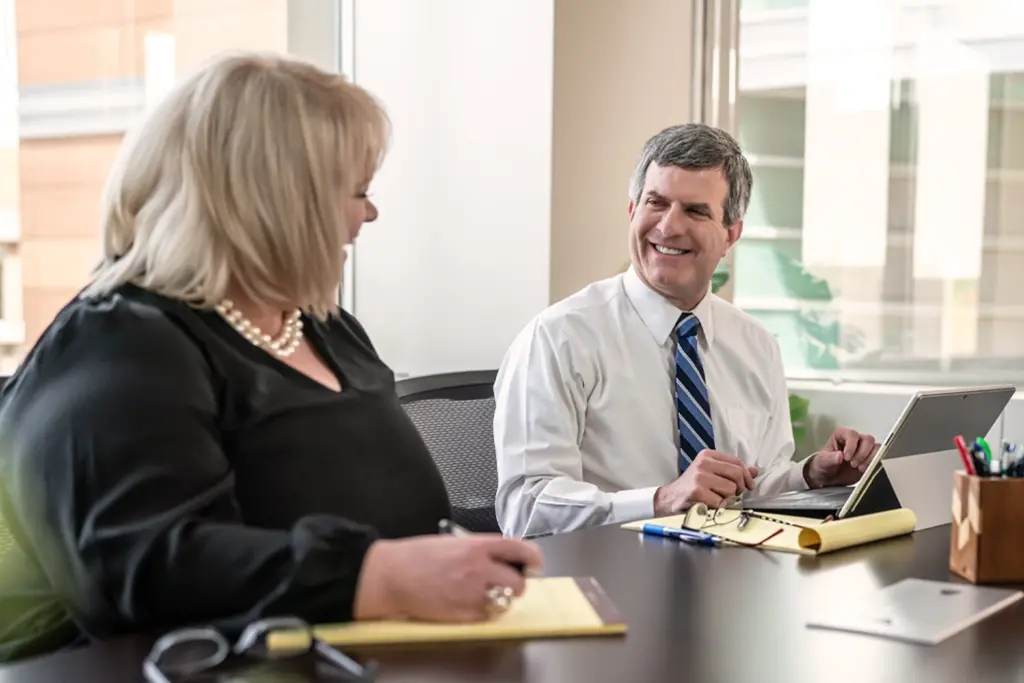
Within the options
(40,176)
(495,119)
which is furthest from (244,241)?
(495,119)

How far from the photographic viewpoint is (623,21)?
131 inches

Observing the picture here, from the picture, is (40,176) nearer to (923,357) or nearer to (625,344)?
(625,344)

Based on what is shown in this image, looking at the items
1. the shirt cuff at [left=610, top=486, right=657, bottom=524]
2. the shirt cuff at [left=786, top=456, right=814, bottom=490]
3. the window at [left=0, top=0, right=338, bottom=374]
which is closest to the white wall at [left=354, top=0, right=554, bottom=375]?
the window at [left=0, top=0, right=338, bottom=374]

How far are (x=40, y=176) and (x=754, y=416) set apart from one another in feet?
5.45

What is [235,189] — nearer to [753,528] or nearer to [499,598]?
[499,598]

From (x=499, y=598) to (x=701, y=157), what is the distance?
140 centimetres

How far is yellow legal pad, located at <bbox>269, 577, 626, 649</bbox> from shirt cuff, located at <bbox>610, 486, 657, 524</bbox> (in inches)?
27.6

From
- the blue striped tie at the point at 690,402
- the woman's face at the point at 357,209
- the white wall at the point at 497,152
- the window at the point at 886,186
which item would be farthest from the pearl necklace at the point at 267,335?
the window at the point at 886,186

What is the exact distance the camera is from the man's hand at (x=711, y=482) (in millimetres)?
1766

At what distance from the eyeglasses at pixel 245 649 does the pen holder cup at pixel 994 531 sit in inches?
29.8

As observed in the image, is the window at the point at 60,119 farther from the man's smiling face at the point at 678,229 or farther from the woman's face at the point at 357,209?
the woman's face at the point at 357,209

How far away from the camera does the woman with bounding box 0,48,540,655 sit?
3.58ft

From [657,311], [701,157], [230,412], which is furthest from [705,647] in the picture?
[701,157]

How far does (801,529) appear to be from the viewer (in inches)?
62.7
